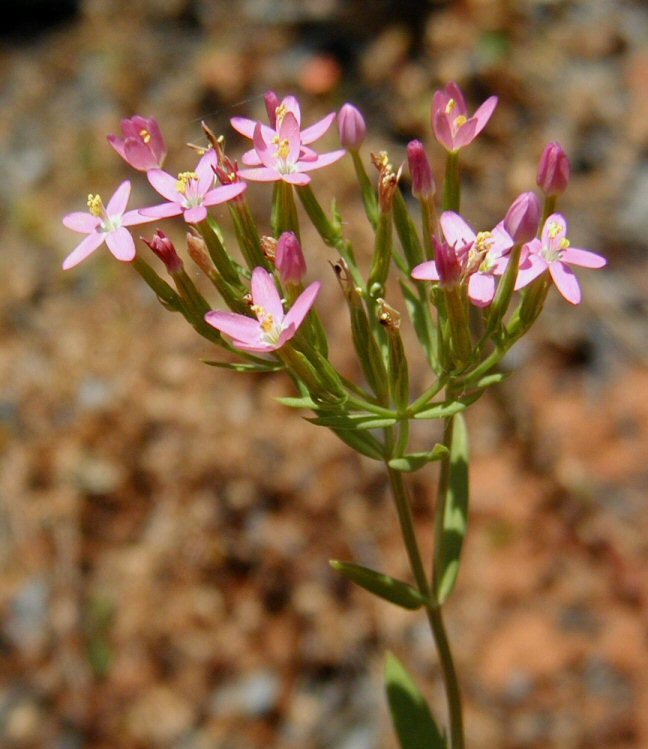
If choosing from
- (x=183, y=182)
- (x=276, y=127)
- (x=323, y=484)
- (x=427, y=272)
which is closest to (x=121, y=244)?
(x=183, y=182)

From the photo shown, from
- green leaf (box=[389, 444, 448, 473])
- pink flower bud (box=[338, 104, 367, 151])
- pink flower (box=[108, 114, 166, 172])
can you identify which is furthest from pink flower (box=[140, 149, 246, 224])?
green leaf (box=[389, 444, 448, 473])

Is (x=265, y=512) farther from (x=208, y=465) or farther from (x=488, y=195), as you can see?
(x=488, y=195)

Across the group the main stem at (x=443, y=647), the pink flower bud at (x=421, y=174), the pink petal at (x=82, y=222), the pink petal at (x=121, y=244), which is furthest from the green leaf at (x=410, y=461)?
the pink petal at (x=82, y=222)

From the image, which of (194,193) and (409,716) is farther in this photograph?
(409,716)

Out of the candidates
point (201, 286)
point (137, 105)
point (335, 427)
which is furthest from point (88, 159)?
point (335, 427)

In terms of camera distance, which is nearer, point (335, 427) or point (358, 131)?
point (335, 427)

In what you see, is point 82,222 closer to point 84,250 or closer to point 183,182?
point 84,250
